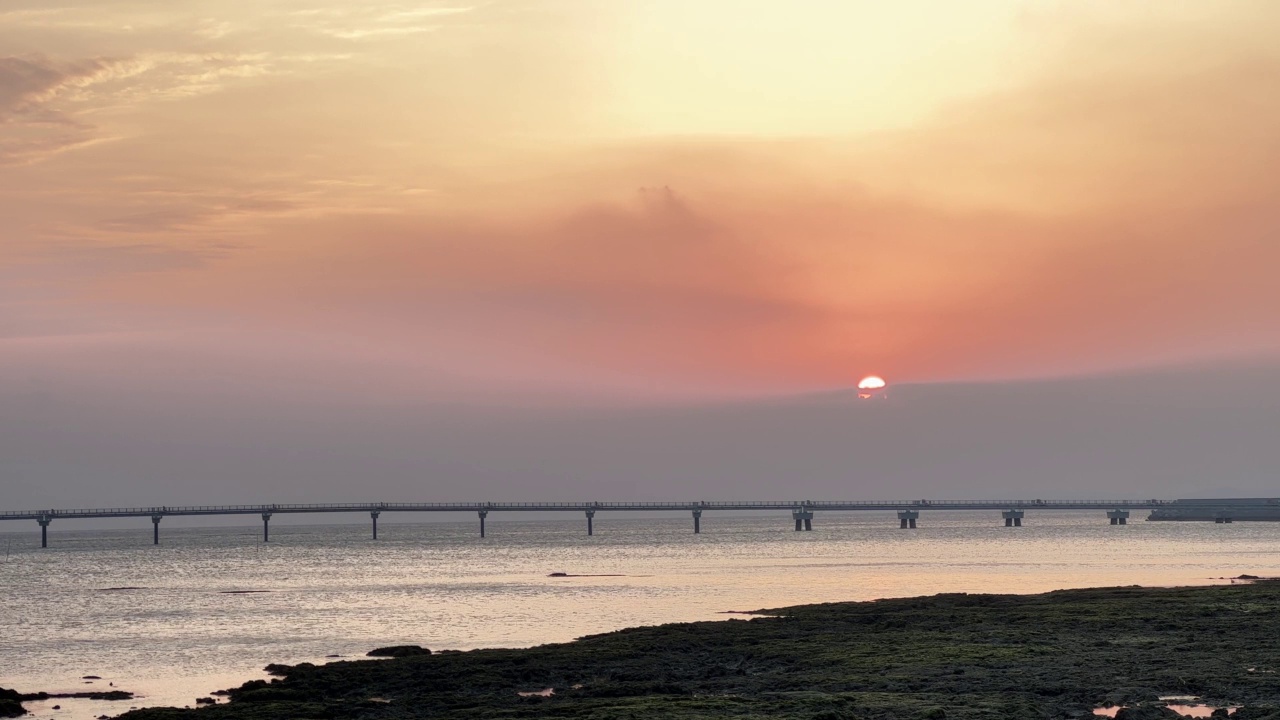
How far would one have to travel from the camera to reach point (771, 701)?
115 ft

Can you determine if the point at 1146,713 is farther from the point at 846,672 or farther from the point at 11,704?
the point at 11,704

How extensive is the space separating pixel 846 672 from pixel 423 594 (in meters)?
55.5

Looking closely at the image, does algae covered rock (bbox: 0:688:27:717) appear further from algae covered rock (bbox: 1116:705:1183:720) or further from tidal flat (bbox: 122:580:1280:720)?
algae covered rock (bbox: 1116:705:1183:720)

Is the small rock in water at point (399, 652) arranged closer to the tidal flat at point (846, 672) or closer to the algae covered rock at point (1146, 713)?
the tidal flat at point (846, 672)

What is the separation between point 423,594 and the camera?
9169 cm

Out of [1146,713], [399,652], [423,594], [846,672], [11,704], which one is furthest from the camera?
[423,594]

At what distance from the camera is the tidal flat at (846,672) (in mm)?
34062

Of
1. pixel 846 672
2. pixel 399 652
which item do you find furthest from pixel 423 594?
pixel 846 672

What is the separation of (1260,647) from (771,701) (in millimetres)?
15914

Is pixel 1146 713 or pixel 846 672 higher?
pixel 846 672

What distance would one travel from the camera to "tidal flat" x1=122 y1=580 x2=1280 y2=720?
34.1m

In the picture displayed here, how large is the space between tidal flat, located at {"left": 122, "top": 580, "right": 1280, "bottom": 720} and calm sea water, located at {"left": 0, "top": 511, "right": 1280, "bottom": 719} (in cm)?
652

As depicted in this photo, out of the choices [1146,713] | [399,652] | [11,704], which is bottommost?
[1146,713]

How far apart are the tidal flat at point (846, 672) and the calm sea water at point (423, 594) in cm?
652
